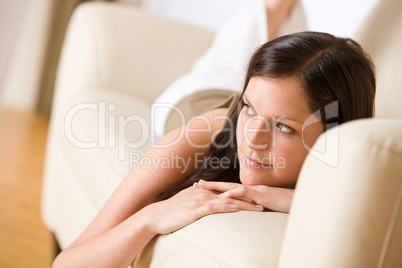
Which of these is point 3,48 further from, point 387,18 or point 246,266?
point 387,18

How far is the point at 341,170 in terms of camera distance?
0.79 meters

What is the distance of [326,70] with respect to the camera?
1.10 m

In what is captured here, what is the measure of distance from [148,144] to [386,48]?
0.78 m

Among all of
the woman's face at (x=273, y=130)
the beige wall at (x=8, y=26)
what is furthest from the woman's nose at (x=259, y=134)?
the beige wall at (x=8, y=26)

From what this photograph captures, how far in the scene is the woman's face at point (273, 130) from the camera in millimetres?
1088

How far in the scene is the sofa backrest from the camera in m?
1.59

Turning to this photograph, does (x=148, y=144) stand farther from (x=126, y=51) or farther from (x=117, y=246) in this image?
(x=126, y=51)

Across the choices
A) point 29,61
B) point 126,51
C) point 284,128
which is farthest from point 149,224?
point 29,61

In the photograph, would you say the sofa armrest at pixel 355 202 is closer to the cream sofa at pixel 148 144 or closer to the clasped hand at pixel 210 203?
the cream sofa at pixel 148 144

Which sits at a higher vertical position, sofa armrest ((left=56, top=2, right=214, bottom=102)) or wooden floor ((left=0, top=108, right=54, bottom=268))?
sofa armrest ((left=56, top=2, right=214, bottom=102))

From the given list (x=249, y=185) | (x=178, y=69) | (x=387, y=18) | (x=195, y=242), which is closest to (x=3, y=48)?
(x=195, y=242)

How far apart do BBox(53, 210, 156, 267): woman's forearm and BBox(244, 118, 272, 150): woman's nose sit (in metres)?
0.25

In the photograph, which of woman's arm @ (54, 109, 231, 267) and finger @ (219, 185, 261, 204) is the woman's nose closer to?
finger @ (219, 185, 261, 204)

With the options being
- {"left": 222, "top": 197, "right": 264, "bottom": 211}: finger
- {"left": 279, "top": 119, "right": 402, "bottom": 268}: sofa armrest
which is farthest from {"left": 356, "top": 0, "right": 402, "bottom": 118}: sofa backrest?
{"left": 279, "top": 119, "right": 402, "bottom": 268}: sofa armrest
